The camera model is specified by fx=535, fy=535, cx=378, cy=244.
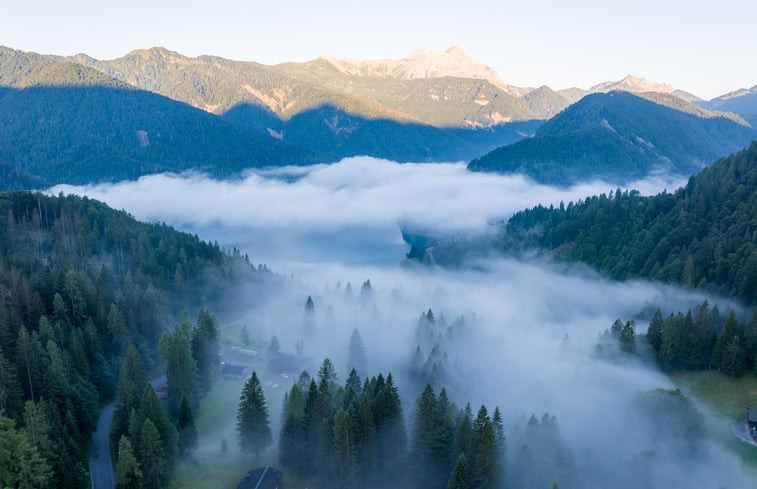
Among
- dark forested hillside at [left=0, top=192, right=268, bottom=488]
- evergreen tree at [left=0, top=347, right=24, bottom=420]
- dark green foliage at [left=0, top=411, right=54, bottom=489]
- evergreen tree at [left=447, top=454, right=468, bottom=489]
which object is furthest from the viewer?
evergreen tree at [left=0, top=347, right=24, bottom=420]

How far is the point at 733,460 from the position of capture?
62844 millimetres

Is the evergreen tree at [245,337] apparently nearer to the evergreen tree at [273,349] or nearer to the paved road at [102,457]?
the evergreen tree at [273,349]

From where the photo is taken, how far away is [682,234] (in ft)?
433

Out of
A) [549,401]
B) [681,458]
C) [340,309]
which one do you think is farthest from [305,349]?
[681,458]

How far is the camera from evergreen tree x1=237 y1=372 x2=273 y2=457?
68562 millimetres

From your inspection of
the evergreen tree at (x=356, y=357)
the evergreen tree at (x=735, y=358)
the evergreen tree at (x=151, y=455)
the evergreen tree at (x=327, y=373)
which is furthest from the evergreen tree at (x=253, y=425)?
the evergreen tree at (x=735, y=358)

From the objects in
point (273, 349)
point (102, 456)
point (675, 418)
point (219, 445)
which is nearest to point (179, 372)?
point (219, 445)

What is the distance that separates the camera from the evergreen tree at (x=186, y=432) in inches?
2689

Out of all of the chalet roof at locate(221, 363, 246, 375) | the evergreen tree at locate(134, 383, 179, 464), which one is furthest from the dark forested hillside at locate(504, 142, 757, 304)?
the evergreen tree at locate(134, 383, 179, 464)

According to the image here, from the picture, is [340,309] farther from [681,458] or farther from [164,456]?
[681,458]

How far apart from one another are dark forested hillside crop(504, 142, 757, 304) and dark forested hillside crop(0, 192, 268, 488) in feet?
322

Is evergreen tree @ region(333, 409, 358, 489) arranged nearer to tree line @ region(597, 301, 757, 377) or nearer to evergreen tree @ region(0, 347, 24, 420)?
evergreen tree @ region(0, 347, 24, 420)

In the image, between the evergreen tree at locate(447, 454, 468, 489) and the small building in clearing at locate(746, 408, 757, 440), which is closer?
the evergreen tree at locate(447, 454, 468, 489)

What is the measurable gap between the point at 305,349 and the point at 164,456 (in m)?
51.3
